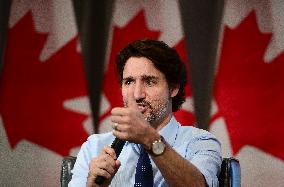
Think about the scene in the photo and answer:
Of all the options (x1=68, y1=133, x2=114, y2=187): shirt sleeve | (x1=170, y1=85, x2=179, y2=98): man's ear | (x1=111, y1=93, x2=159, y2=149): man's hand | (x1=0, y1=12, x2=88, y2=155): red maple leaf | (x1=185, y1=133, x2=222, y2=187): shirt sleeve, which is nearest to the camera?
(x1=111, y1=93, x2=159, y2=149): man's hand

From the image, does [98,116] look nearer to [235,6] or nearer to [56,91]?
[56,91]

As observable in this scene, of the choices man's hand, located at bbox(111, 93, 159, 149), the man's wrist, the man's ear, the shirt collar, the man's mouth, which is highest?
man's hand, located at bbox(111, 93, 159, 149)

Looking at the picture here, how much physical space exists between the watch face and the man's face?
29 cm

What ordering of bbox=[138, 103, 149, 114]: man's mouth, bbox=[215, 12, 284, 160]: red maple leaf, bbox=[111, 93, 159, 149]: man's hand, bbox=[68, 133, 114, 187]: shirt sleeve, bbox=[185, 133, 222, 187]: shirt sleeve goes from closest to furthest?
bbox=[111, 93, 159, 149]: man's hand → bbox=[185, 133, 222, 187]: shirt sleeve → bbox=[138, 103, 149, 114]: man's mouth → bbox=[68, 133, 114, 187]: shirt sleeve → bbox=[215, 12, 284, 160]: red maple leaf

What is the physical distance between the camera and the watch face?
3.60ft

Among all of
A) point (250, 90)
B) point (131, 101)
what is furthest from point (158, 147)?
point (250, 90)

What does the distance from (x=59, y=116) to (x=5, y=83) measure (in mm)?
310

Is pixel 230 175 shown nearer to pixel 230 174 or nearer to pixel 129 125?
pixel 230 174

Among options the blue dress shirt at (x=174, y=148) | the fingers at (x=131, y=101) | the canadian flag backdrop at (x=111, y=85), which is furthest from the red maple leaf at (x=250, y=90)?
the fingers at (x=131, y=101)

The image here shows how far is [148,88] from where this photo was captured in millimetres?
1455

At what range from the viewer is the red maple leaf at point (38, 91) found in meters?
2.27

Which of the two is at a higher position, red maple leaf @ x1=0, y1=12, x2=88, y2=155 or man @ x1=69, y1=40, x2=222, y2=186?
man @ x1=69, y1=40, x2=222, y2=186

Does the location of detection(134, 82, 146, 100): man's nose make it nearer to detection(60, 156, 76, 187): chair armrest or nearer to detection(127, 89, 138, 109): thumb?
detection(127, 89, 138, 109): thumb

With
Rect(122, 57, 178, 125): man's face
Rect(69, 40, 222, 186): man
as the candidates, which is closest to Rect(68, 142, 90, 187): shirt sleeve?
Rect(69, 40, 222, 186): man
